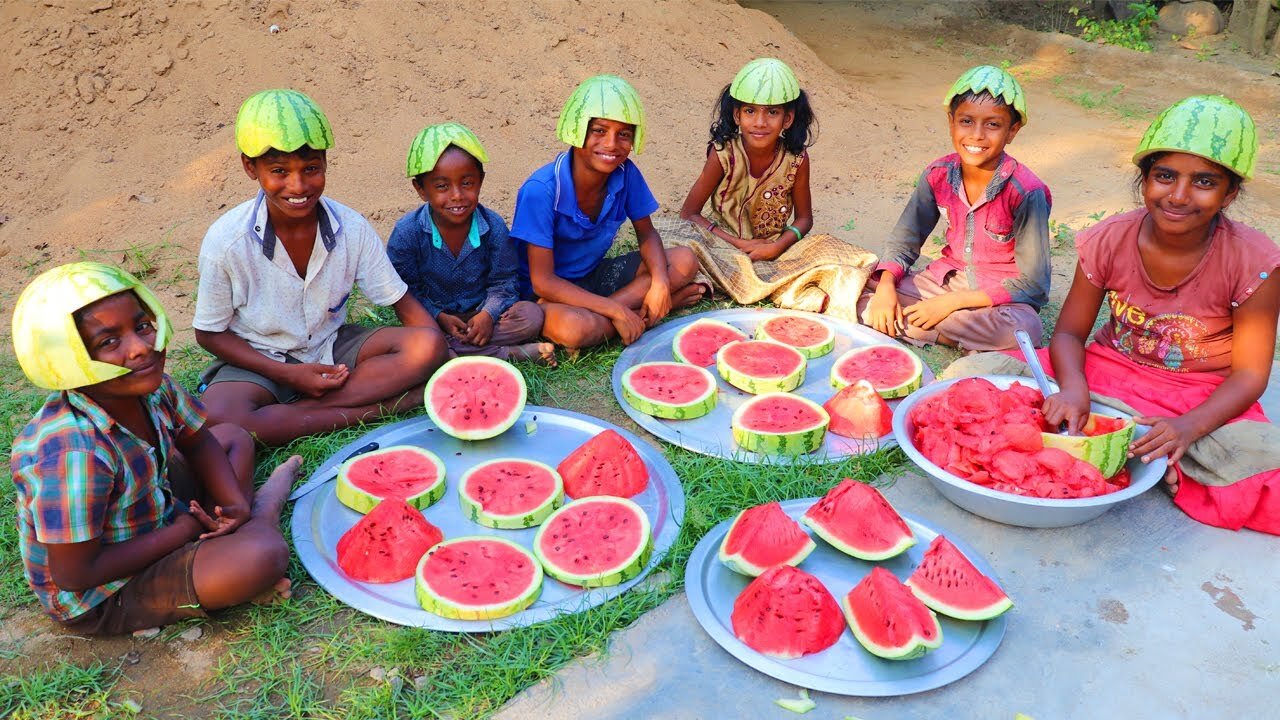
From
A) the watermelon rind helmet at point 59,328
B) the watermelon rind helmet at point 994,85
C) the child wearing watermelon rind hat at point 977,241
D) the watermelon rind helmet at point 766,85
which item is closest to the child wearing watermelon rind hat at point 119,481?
the watermelon rind helmet at point 59,328

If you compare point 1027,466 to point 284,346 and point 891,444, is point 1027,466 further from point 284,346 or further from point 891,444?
point 284,346

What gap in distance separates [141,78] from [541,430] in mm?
4792

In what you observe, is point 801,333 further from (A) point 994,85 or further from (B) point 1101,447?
(B) point 1101,447

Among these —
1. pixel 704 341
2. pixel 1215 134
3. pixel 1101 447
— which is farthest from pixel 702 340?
pixel 1215 134

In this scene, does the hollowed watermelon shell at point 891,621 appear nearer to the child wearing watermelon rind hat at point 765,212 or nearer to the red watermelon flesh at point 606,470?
the red watermelon flesh at point 606,470

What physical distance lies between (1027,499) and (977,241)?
2.10 meters

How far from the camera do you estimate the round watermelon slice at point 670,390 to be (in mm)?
4074

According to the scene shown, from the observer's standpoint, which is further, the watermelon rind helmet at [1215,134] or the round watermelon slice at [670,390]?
the round watermelon slice at [670,390]

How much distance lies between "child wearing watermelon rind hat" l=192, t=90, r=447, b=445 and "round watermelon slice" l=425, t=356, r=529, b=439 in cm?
18

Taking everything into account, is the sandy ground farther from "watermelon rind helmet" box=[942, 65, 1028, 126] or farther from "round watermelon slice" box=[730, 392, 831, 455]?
"round watermelon slice" box=[730, 392, 831, 455]

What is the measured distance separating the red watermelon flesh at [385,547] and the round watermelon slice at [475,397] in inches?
28.4

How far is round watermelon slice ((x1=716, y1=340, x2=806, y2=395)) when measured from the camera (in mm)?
4289

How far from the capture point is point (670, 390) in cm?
418

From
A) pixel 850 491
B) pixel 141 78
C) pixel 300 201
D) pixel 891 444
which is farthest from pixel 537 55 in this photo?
pixel 850 491
